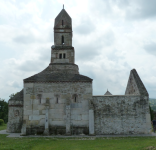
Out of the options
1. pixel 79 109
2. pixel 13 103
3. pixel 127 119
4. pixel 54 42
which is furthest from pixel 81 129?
pixel 54 42

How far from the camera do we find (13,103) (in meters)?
21.3

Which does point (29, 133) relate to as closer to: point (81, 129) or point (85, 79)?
point (81, 129)

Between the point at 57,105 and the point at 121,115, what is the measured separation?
307 inches

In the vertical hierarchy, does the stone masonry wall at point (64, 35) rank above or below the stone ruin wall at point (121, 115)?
above

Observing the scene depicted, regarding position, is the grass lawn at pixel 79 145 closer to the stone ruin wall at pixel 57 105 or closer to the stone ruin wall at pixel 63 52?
the stone ruin wall at pixel 57 105

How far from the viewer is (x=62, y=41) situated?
973 inches

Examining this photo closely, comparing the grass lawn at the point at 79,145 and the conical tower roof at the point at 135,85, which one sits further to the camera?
the conical tower roof at the point at 135,85

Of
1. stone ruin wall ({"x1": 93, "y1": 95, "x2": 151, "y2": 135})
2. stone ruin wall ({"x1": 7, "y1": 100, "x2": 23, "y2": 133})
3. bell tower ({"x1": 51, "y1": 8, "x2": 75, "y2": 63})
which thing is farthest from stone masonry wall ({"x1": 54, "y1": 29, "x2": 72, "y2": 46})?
stone ruin wall ({"x1": 7, "y1": 100, "x2": 23, "y2": 133})

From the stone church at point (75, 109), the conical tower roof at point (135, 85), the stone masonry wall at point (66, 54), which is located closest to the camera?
the stone church at point (75, 109)

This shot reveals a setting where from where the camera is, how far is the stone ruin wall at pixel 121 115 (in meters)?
18.8

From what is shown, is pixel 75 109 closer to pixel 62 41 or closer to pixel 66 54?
pixel 66 54

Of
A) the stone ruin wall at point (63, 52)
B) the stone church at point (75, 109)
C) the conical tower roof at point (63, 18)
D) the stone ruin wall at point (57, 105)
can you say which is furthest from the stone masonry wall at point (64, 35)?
the stone ruin wall at point (57, 105)

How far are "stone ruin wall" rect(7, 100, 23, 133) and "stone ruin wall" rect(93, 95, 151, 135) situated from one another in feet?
32.2

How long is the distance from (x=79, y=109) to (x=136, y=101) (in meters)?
7.00
